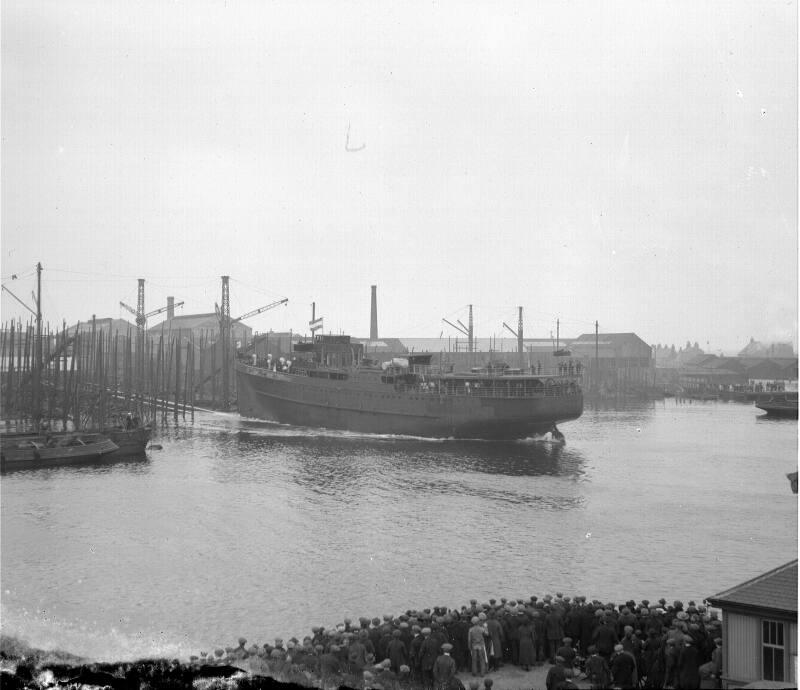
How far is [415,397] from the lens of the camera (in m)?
47.6

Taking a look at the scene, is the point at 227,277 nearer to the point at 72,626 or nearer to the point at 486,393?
the point at 486,393

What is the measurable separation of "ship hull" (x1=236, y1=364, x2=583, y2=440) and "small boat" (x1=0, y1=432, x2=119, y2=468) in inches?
596

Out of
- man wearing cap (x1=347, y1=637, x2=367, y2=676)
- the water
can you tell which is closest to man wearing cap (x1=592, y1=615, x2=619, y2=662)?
man wearing cap (x1=347, y1=637, x2=367, y2=676)

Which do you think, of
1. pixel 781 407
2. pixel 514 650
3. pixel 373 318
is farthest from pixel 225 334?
pixel 514 650

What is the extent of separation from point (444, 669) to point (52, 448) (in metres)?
29.9

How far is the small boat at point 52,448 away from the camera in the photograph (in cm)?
3569

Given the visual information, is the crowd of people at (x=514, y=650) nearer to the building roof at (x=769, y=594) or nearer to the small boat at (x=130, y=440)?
the building roof at (x=769, y=594)

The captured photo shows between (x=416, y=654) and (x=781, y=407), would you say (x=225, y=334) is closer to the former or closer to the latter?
(x=781, y=407)

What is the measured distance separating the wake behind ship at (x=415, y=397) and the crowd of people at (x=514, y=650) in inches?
1279

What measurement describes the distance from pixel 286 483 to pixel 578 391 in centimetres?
2098

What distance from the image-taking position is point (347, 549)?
21578mm

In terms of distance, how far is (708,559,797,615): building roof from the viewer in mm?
9203

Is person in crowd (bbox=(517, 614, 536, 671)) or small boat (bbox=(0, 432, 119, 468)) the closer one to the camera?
person in crowd (bbox=(517, 614, 536, 671))

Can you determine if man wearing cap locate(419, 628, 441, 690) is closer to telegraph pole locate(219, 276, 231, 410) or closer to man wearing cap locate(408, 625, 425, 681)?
man wearing cap locate(408, 625, 425, 681)
